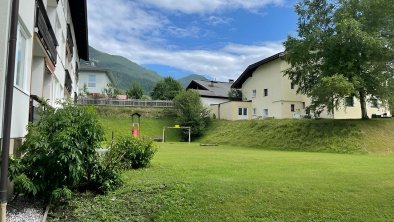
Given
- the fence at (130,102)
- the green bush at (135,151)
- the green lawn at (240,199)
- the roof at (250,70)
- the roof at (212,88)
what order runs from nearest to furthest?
the green lawn at (240,199) → the green bush at (135,151) → the roof at (250,70) → the fence at (130,102) → the roof at (212,88)

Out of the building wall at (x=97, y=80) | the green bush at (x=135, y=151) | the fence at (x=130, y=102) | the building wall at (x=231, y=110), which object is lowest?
the green bush at (x=135, y=151)

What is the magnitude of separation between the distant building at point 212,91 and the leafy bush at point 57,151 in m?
42.5

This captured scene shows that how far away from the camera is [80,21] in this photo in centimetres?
2594

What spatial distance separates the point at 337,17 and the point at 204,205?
2370 cm

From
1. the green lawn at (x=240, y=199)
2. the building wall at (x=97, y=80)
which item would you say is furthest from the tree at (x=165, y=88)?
the green lawn at (x=240, y=199)

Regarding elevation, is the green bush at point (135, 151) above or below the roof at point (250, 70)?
below

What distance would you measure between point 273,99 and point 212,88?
16.6 metres

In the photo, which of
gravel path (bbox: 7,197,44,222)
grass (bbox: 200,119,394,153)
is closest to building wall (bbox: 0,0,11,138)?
gravel path (bbox: 7,197,44,222)

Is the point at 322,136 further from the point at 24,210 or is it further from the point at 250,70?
the point at 24,210

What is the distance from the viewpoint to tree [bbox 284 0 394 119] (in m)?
25.4

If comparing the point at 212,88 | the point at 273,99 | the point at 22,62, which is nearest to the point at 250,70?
the point at 273,99

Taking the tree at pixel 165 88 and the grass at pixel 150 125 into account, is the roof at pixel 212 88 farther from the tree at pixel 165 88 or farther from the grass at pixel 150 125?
the grass at pixel 150 125

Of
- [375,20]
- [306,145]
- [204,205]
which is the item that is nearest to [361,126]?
[306,145]

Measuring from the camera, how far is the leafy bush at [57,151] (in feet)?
24.5
